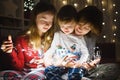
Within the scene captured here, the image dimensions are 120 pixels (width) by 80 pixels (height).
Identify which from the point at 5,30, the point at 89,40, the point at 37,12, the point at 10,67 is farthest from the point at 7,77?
the point at 89,40

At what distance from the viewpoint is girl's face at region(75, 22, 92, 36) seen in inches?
110

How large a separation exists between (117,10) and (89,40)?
394 millimetres

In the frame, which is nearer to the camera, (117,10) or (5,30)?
(5,30)

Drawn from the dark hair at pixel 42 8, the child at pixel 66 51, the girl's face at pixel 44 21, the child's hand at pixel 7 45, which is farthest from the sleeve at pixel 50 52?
the child's hand at pixel 7 45

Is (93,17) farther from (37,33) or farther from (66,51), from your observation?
(37,33)

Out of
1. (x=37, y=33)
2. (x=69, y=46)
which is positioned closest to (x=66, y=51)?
(x=69, y=46)

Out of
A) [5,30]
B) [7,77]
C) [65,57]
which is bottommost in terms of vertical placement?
[7,77]

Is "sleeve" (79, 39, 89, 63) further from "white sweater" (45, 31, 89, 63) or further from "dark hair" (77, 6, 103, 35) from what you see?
"dark hair" (77, 6, 103, 35)

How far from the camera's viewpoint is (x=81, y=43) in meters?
2.79

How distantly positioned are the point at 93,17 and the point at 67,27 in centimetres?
26

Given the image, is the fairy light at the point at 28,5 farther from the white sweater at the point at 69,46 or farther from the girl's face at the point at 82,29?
the girl's face at the point at 82,29

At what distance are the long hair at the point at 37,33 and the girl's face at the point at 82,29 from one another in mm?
239

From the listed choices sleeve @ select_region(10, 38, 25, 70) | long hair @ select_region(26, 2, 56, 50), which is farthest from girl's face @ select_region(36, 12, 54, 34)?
sleeve @ select_region(10, 38, 25, 70)

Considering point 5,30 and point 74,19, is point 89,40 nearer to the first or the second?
point 74,19
